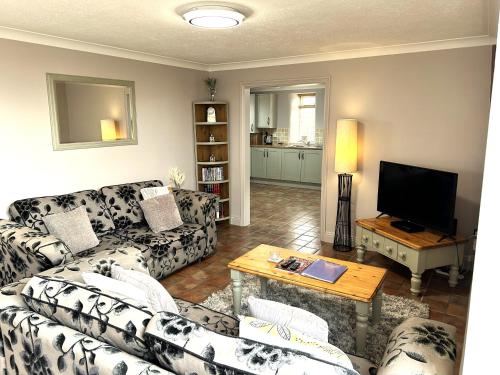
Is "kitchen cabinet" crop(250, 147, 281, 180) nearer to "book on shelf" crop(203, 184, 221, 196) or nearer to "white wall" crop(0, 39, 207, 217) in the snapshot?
"book on shelf" crop(203, 184, 221, 196)

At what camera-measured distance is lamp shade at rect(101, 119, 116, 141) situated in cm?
404

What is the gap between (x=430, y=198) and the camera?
11.3 feet

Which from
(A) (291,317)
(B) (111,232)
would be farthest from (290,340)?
(B) (111,232)

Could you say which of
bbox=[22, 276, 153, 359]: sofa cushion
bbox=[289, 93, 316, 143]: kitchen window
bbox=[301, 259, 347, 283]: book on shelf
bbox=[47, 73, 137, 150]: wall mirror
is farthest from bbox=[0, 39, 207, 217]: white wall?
bbox=[289, 93, 316, 143]: kitchen window

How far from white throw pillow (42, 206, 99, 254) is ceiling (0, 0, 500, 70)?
158cm

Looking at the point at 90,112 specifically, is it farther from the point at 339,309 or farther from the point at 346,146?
the point at 339,309

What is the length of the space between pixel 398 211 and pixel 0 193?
12.4 feet

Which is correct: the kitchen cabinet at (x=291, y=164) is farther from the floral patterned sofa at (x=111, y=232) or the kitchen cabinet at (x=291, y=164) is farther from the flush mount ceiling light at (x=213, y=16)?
the flush mount ceiling light at (x=213, y=16)

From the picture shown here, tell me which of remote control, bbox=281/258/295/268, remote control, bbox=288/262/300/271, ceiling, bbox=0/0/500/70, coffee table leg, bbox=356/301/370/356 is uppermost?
ceiling, bbox=0/0/500/70

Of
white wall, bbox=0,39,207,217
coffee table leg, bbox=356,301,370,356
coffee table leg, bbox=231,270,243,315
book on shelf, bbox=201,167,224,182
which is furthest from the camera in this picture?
book on shelf, bbox=201,167,224,182

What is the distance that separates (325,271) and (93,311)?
1652mm

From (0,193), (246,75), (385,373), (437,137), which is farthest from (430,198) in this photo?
(0,193)

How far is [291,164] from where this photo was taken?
27.3ft

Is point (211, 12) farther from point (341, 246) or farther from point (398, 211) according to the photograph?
point (341, 246)
